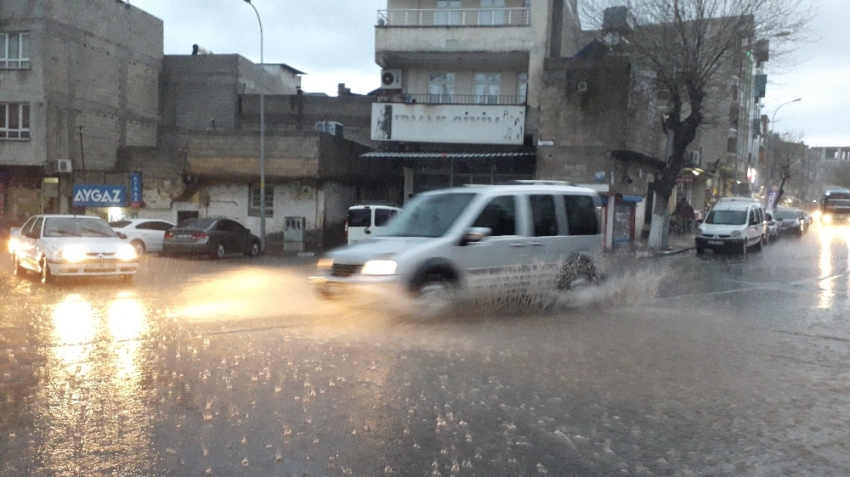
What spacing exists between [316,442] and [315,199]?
2486cm

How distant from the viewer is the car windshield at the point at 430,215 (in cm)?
1005

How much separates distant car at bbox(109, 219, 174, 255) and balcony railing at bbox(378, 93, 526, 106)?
450 inches

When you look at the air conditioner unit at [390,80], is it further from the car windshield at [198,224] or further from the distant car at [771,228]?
the distant car at [771,228]

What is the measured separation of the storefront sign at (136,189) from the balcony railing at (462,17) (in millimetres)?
12331

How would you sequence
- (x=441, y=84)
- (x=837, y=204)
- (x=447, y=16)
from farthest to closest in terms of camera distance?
(x=837, y=204) → (x=441, y=84) → (x=447, y=16)

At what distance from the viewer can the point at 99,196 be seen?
30.6 m

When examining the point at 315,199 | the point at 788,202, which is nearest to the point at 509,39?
the point at 315,199

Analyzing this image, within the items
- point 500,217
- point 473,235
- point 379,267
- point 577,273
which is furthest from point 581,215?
point 379,267

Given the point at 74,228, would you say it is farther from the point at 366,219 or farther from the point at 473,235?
the point at 366,219

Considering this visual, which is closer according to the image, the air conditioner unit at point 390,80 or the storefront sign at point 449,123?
the storefront sign at point 449,123

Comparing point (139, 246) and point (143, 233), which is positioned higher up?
point (143, 233)

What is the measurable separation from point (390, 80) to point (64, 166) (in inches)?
577

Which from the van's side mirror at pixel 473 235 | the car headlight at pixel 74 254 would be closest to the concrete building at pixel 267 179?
the car headlight at pixel 74 254

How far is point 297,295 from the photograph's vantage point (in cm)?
1295
